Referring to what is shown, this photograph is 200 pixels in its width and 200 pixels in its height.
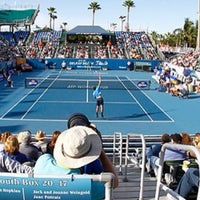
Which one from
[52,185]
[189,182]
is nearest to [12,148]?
[189,182]

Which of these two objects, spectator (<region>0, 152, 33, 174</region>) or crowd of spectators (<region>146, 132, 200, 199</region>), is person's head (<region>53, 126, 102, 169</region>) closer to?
spectator (<region>0, 152, 33, 174</region>)

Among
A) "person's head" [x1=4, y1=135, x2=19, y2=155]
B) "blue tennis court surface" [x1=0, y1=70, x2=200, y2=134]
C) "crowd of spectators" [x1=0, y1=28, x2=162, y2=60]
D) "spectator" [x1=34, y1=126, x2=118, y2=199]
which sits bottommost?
"blue tennis court surface" [x1=0, y1=70, x2=200, y2=134]

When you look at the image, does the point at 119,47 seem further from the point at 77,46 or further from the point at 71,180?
the point at 71,180

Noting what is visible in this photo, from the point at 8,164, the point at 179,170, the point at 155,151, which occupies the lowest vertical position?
the point at 155,151

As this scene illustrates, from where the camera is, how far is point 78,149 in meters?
3.38

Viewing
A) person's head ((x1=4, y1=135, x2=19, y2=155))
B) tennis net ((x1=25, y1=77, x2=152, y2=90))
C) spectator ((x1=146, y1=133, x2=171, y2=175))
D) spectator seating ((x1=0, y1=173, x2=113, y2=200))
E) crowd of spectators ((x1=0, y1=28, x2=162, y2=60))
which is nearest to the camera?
spectator seating ((x1=0, y1=173, x2=113, y2=200))

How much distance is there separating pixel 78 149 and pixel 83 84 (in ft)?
100

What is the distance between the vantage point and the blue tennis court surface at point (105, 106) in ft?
58.7

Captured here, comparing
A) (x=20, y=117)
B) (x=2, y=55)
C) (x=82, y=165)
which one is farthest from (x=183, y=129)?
(x=2, y=55)

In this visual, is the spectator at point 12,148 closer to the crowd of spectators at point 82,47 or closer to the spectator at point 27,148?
the spectator at point 27,148

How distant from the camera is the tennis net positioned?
32.1 m

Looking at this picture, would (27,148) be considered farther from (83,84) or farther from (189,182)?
(83,84)

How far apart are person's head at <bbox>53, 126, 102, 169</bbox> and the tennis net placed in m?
28.0

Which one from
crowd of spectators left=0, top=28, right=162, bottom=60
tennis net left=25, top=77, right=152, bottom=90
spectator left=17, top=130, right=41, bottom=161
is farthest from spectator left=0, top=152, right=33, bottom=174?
crowd of spectators left=0, top=28, right=162, bottom=60
